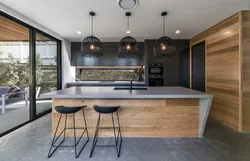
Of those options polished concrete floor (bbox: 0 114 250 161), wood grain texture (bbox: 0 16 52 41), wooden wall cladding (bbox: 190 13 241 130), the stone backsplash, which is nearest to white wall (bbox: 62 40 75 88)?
the stone backsplash

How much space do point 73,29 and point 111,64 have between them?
5.96 ft

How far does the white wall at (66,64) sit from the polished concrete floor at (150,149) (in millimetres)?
2393

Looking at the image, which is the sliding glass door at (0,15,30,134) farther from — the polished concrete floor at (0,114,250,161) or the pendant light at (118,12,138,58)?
the pendant light at (118,12,138,58)

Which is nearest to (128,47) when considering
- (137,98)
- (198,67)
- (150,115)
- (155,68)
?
(137,98)

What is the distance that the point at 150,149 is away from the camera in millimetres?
2299

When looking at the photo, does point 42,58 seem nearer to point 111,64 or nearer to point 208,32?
point 111,64

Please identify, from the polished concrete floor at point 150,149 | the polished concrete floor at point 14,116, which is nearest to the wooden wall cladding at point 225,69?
the polished concrete floor at point 150,149

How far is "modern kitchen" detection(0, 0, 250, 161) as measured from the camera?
229cm

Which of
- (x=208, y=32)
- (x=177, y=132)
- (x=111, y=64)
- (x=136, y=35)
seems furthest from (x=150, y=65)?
(x=177, y=132)

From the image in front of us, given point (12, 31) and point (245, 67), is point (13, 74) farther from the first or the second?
point (245, 67)

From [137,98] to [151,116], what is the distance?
17.4 inches

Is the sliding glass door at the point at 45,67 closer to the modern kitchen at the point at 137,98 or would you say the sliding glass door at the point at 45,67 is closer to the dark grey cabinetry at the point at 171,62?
the modern kitchen at the point at 137,98

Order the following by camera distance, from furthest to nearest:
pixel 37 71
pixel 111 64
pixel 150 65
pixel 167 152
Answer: pixel 111 64, pixel 150 65, pixel 37 71, pixel 167 152

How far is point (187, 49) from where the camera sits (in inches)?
193
